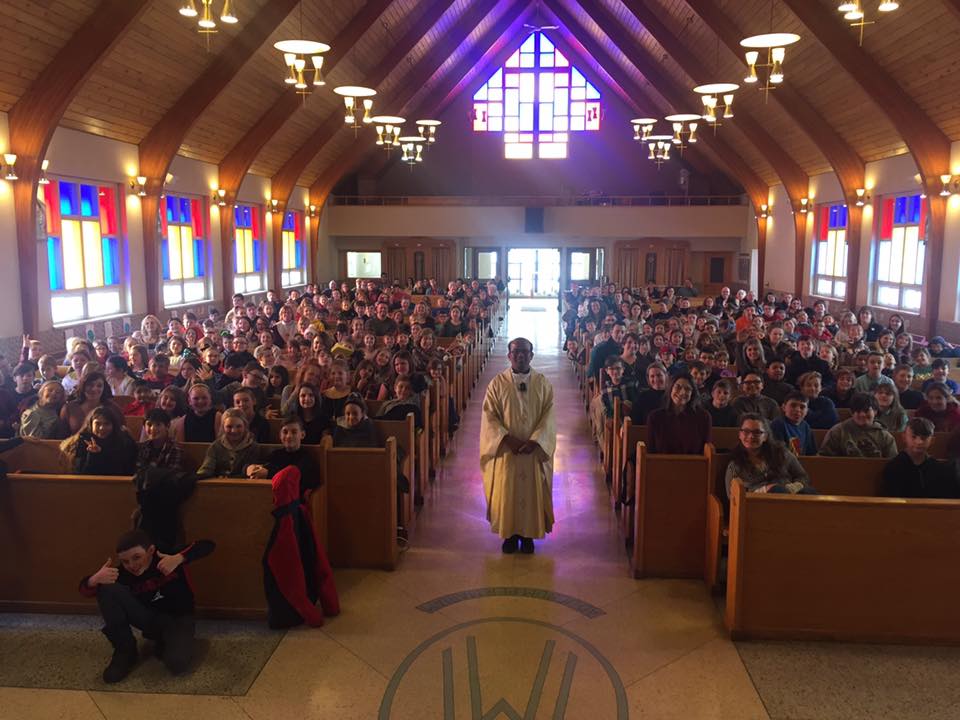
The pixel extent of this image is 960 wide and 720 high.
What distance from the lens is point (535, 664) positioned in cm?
424

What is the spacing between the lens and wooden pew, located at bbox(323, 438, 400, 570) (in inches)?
212

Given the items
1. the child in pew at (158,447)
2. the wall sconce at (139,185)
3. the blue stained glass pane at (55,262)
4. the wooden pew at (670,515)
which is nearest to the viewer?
the child in pew at (158,447)

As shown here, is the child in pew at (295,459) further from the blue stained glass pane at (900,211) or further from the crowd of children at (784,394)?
the blue stained glass pane at (900,211)

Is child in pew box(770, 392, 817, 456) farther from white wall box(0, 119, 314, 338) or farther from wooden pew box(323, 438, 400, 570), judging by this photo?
white wall box(0, 119, 314, 338)

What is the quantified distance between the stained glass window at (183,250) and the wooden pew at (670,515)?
1225 cm

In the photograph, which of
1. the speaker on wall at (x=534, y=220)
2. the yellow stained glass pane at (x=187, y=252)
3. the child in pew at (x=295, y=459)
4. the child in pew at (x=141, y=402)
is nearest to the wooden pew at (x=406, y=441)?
the child in pew at (x=295, y=459)

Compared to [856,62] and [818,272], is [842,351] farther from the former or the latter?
[818,272]

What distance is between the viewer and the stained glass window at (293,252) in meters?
23.1

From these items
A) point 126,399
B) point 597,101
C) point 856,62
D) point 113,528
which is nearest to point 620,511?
point 113,528

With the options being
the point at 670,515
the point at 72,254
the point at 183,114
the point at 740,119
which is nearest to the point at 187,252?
the point at 183,114

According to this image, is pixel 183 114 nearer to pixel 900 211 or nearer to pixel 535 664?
pixel 535 664

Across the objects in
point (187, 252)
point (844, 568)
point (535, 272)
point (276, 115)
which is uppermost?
point (276, 115)

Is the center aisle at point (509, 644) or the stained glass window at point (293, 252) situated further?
the stained glass window at point (293, 252)

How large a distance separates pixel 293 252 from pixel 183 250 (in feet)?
25.5
